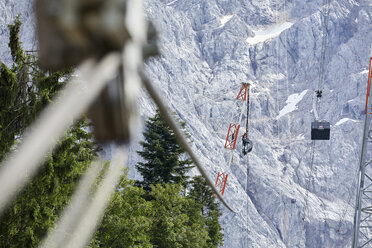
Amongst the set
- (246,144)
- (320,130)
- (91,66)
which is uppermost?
(246,144)

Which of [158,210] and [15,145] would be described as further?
[158,210]

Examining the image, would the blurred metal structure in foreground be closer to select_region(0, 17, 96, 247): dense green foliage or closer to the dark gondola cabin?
select_region(0, 17, 96, 247): dense green foliage

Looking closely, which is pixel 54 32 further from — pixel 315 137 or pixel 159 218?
pixel 315 137

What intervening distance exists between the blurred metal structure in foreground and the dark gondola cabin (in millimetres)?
46651

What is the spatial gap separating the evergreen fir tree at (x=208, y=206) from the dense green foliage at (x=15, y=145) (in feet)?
94.0

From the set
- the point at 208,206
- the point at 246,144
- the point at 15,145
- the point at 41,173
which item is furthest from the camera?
the point at 246,144

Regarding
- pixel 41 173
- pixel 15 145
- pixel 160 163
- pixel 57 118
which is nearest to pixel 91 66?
pixel 57 118

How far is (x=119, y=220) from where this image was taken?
24.5 meters

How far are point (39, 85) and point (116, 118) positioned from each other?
590 inches

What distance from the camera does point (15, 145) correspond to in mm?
15273

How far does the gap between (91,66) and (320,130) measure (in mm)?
47588

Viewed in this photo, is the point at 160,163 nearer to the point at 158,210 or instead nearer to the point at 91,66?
the point at 158,210

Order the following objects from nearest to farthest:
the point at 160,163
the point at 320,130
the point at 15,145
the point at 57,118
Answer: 1. the point at 57,118
2. the point at 15,145
3. the point at 160,163
4. the point at 320,130

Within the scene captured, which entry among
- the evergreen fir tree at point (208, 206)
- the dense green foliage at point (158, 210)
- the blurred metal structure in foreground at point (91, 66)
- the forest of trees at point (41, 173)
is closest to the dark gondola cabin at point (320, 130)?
the evergreen fir tree at point (208, 206)
